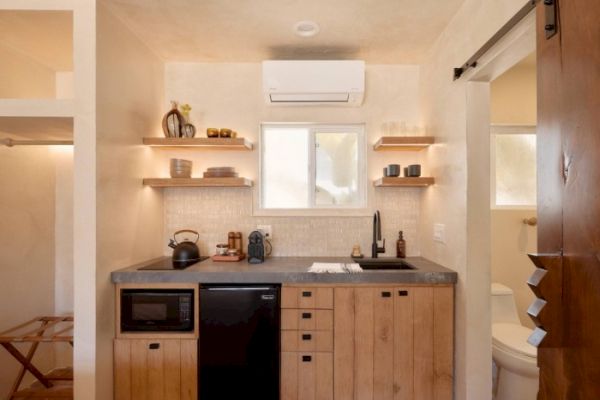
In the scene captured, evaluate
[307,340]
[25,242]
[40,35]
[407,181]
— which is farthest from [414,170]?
[25,242]

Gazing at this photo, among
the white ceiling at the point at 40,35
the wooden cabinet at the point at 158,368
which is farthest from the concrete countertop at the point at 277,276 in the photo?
A: the white ceiling at the point at 40,35

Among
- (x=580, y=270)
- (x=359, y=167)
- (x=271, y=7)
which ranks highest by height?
(x=271, y=7)

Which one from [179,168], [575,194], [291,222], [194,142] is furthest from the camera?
[291,222]

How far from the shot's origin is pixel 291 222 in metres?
2.63

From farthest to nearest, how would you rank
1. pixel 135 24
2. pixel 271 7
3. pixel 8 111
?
pixel 135 24 → pixel 271 7 → pixel 8 111

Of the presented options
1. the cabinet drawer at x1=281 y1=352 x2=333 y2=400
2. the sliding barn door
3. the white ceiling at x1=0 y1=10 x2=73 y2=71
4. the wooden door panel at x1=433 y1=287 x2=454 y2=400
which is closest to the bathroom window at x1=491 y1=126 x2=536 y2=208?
the wooden door panel at x1=433 y1=287 x2=454 y2=400

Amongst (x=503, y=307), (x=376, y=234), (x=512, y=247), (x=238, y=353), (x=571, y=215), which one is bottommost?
(x=238, y=353)

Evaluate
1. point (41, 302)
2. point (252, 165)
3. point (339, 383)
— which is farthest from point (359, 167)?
point (41, 302)

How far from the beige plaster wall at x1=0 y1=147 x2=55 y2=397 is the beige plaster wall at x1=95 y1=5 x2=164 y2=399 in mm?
890

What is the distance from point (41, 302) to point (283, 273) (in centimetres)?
208

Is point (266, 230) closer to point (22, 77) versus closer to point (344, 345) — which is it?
point (344, 345)

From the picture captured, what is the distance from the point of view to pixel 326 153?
8.89 ft

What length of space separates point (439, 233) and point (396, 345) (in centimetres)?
84

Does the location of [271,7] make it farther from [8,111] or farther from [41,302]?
[41,302]
